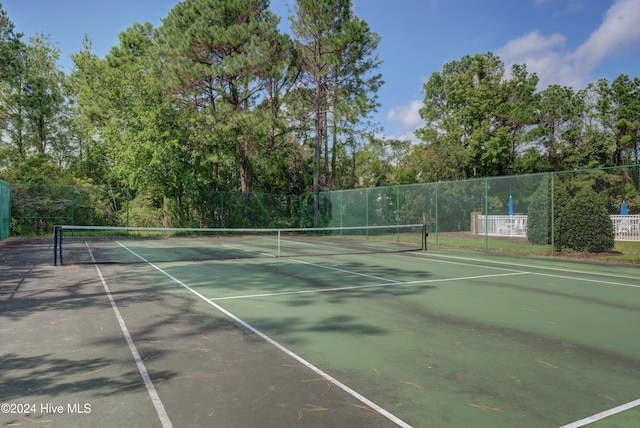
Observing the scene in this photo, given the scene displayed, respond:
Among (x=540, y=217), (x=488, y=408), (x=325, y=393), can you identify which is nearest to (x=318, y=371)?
(x=325, y=393)

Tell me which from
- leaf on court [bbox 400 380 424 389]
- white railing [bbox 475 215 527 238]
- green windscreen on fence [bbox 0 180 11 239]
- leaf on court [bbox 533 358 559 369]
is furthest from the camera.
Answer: green windscreen on fence [bbox 0 180 11 239]

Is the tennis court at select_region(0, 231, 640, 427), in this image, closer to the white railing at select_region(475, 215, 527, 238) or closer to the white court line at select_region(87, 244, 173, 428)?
the white court line at select_region(87, 244, 173, 428)

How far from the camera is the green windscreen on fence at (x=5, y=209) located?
19375 millimetres

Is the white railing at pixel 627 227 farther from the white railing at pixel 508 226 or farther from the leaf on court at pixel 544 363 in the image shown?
the leaf on court at pixel 544 363

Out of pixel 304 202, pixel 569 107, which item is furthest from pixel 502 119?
pixel 304 202

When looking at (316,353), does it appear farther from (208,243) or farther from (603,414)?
(208,243)

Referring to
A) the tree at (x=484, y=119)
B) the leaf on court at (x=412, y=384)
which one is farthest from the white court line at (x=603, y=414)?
the tree at (x=484, y=119)

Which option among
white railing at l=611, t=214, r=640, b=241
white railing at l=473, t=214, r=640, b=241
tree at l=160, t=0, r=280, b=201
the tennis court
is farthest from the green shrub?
tree at l=160, t=0, r=280, b=201

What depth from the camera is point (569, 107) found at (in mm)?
39781

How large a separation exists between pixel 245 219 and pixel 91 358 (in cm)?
2445

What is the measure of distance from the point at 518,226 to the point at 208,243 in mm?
14666

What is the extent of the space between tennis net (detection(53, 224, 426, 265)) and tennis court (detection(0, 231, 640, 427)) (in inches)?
182

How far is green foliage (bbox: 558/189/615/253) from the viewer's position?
46.9ft

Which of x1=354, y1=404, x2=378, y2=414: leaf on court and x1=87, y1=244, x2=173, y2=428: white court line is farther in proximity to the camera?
x1=354, y1=404, x2=378, y2=414: leaf on court
